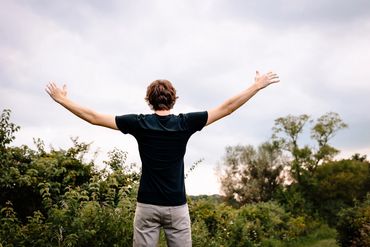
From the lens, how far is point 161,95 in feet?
10.2

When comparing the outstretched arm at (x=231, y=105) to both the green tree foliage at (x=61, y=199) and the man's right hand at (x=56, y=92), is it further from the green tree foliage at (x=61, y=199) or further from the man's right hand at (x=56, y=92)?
the green tree foliage at (x=61, y=199)

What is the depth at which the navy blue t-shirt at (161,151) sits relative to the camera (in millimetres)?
2955

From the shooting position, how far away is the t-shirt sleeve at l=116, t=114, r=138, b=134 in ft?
9.98

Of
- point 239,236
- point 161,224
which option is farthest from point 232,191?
point 161,224

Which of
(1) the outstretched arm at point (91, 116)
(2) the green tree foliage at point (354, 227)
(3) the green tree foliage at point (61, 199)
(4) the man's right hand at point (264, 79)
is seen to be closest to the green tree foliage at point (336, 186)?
(2) the green tree foliage at point (354, 227)

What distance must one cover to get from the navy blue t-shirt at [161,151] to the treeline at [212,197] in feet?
10.4

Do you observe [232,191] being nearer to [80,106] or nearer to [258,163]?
[258,163]

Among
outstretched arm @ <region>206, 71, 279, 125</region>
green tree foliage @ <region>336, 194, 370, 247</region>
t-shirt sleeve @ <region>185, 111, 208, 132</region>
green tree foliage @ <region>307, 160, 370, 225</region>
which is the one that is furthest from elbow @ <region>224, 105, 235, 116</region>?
green tree foliage @ <region>307, 160, 370, 225</region>

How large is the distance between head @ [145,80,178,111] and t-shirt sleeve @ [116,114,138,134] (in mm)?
168

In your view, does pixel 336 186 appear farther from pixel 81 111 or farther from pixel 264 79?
pixel 81 111

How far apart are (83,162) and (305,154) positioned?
33296 mm

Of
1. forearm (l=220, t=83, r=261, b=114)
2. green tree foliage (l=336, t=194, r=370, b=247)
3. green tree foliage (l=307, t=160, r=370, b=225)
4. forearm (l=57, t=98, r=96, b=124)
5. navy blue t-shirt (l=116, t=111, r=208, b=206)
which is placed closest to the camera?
navy blue t-shirt (l=116, t=111, r=208, b=206)

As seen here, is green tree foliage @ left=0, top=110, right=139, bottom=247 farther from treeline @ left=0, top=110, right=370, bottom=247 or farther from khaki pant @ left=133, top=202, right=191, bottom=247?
khaki pant @ left=133, top=202, right=191, bottom=247

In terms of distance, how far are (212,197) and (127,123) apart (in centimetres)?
1275
